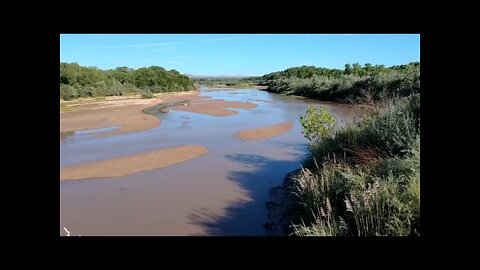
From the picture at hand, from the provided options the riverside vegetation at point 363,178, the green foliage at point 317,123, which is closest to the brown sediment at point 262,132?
the green foliage at point 317,123

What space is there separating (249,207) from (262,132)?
25.5 ft

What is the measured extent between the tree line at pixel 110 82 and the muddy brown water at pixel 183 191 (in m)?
23.2

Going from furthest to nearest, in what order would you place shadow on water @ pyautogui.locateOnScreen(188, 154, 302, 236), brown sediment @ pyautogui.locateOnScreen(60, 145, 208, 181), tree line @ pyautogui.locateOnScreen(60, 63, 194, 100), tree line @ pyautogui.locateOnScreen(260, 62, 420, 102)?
tree line @ pyautogui.locateOnScreen(60, 63, 194, 100) < tree line @ pyautogui.locateOnScreen(260, 62, 420, 102) < brown sediment @ pyautogui.locateOnScreen(60, 145, 208, 181) < shadow on water @ pyautogui.locateOnScreen(188, 154, 302, 236)

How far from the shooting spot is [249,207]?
617 centimetres

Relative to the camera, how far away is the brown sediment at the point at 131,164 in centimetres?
830

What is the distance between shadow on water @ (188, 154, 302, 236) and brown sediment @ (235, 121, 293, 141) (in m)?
3.55

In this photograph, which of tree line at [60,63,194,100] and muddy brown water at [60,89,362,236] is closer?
muddy brown water at [60,89,362,236]

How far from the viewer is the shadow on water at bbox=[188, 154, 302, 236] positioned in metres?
5.33

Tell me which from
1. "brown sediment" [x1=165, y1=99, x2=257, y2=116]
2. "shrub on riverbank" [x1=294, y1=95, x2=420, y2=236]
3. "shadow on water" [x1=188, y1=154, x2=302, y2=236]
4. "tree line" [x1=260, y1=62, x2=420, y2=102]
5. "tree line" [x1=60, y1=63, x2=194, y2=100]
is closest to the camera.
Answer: "shrub on riverbank" [x1=294, y1=95, x2=420, y2=236]

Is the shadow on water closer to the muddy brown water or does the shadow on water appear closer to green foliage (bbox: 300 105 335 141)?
the muddy brown water

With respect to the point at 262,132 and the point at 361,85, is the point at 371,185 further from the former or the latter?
the point at 361,85

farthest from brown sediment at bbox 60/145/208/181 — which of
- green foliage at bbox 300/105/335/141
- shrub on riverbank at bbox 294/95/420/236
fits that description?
shrub on riverbank at bbox 294/95/420/236

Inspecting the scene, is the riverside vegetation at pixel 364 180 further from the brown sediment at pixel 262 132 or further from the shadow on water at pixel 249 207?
the brown sediment at pixel 262 132
